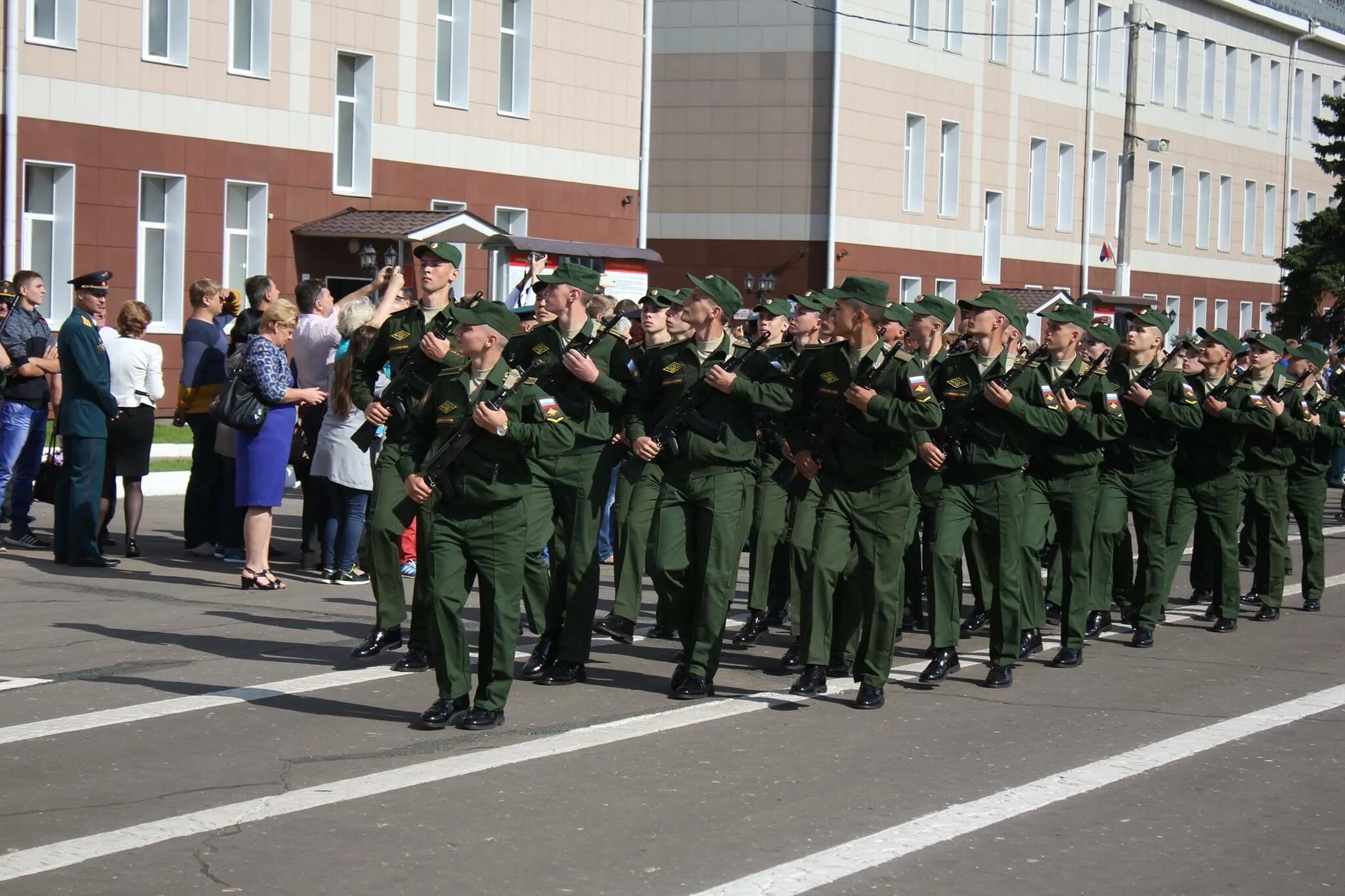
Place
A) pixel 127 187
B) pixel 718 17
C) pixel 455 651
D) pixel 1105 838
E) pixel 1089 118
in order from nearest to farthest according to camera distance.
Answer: pixel 1105 838 < pixel 455 651 < pixel 127 187 < pixel 718 17 < pixel 1089 118

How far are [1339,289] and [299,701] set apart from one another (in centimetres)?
3236

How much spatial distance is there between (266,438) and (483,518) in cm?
446

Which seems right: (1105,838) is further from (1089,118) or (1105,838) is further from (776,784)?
(1089,118)

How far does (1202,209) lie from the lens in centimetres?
5544

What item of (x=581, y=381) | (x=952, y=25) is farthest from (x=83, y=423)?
(x=952, y=25)

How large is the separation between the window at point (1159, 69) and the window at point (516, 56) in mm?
24837

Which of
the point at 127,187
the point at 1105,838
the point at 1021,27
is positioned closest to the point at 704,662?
the point at 1105,838

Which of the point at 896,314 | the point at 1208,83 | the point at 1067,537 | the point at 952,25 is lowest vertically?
the point at 1067,537

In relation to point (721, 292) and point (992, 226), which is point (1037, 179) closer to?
point (992, 226)

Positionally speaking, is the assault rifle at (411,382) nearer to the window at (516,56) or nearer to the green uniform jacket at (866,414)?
the green uniform jacket at (866,414)

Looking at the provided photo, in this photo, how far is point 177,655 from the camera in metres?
9.95

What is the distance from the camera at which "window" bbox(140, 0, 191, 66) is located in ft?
84.3

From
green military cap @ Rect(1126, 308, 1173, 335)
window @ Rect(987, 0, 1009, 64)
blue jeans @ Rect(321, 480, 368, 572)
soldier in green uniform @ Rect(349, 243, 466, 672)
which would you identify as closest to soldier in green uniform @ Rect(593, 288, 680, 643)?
soldier in green uniform @ Rect(349, 243, 466, 672)

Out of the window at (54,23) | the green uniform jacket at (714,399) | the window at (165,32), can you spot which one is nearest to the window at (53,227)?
the window at (54,23)
